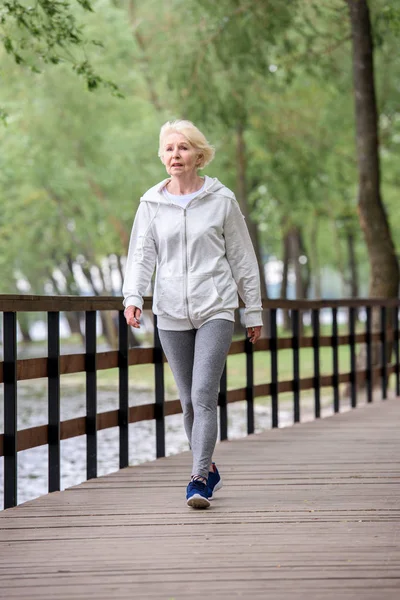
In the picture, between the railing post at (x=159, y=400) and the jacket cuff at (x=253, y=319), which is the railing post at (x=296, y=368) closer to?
the railing post at (x=159, y=400)

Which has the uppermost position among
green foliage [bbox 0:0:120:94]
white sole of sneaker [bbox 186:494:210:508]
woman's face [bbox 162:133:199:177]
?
green foliage [bbox 0:0:120:94]

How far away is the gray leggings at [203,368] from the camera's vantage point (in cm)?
593

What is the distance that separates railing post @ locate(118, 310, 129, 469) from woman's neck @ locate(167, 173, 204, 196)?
1.82 m

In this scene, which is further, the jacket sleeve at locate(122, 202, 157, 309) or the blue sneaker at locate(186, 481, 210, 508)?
the jacket sleeve at locate(122, 202, 157, 309)

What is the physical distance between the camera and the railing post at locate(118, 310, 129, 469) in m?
7.74

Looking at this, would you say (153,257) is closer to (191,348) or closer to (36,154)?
(191,348)

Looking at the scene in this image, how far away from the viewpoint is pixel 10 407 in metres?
6.24

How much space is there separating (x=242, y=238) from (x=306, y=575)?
6.91ft

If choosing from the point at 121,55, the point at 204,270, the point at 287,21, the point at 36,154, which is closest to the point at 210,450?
the point at 204,270

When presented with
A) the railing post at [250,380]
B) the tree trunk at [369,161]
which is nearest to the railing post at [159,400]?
the railing post at [250,380]

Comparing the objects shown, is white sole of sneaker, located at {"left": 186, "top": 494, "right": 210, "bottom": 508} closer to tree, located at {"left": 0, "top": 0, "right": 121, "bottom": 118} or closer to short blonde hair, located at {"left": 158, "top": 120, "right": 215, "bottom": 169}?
short blonde hair, located at {"left": 158, "top": 120, "right": 215, "bottom": 169}

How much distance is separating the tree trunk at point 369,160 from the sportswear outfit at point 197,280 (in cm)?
1045

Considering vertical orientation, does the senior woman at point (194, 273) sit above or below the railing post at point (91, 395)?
above

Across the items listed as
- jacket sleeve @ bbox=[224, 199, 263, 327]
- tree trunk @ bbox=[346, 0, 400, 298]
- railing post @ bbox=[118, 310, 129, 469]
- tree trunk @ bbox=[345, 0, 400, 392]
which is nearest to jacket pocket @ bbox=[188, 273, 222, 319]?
jacket sleeve @ bbox=[224, 199, 263, 327]
